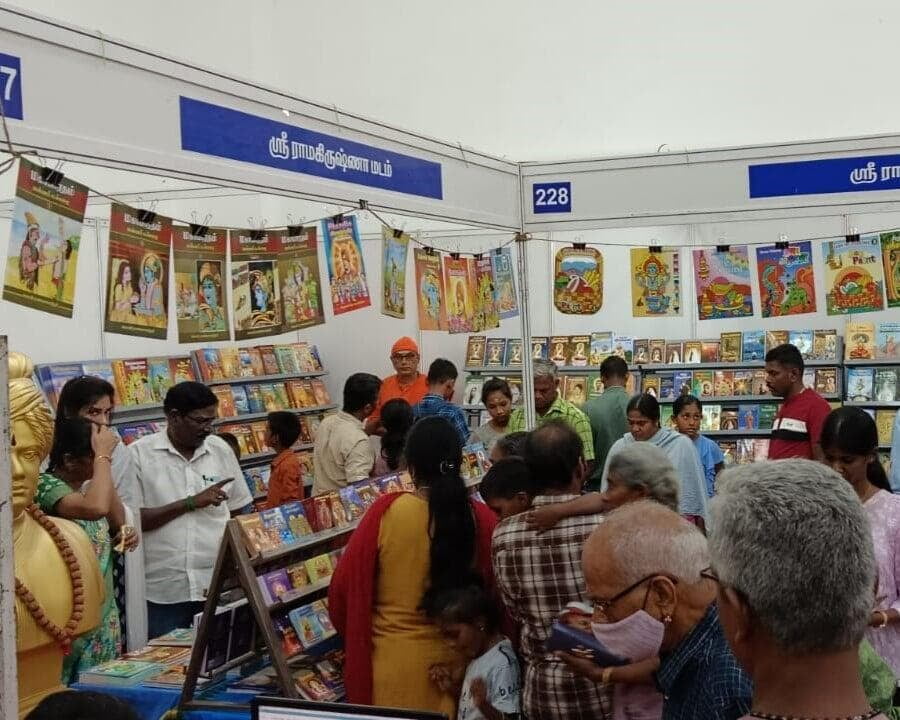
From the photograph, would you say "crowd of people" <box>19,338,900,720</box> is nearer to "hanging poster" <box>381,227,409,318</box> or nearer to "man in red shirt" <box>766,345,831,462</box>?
"man in red shirt" <box>766,345,831,462</box>

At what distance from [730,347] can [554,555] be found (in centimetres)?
680

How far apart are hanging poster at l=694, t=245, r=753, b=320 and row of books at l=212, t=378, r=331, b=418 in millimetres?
4514

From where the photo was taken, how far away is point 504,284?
6145mm

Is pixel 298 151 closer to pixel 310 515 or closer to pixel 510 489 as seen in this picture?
pixel 310 515

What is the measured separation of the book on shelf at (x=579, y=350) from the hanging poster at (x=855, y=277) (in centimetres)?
389

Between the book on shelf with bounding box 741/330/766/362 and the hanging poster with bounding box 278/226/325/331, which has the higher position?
the hanging poster with bounding box 278/226/325/331

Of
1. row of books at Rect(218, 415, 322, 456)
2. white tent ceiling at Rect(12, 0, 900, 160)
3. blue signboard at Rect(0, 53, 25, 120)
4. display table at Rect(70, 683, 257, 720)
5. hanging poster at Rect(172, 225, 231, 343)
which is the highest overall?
white tent ceiling at Rect(12, 0, 900, 160)

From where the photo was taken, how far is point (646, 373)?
9398 millimetres

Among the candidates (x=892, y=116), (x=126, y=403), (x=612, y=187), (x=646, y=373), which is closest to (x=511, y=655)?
(x=612, y=187)

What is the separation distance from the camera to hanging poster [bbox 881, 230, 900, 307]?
18.7 ft

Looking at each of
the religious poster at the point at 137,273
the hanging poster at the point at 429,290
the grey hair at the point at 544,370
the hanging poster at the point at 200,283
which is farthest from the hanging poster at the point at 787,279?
the religious poster at the point at 137,273

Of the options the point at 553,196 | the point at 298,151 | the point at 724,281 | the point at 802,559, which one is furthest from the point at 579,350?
the point at 802,559

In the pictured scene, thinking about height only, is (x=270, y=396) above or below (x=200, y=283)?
below

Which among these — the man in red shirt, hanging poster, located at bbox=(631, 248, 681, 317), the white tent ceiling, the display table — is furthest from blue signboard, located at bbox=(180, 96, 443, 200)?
the white tent ceiling
